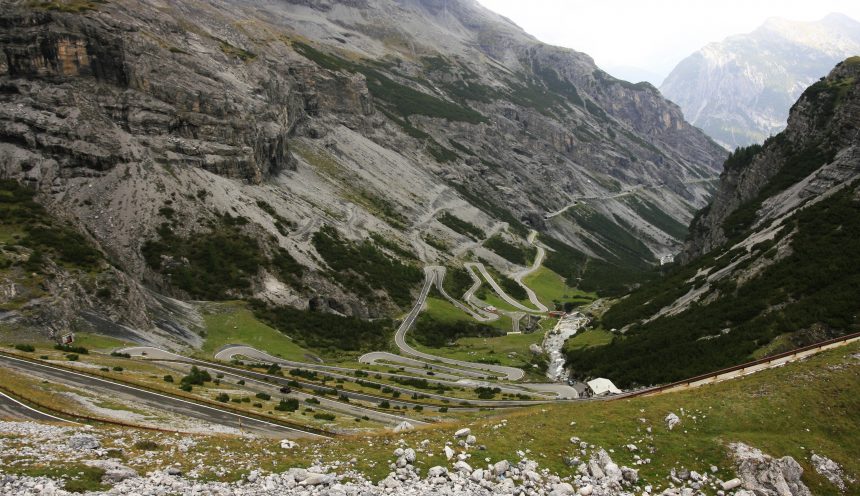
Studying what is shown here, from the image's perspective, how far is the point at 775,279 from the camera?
191ft

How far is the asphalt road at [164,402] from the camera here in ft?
106

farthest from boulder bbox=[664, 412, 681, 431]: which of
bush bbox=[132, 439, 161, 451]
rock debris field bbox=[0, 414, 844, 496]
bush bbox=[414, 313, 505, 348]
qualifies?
bush bbox=[414, 313, 505, 348]

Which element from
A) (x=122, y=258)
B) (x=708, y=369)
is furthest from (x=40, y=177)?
(x=708, y=369)

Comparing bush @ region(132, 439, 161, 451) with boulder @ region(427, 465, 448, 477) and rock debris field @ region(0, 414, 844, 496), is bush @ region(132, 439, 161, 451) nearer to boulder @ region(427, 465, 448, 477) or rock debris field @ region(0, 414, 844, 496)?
rock debris field @ region(0, 414, 844, 496)

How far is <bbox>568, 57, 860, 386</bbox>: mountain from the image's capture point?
47531mm

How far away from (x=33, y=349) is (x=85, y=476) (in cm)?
3451

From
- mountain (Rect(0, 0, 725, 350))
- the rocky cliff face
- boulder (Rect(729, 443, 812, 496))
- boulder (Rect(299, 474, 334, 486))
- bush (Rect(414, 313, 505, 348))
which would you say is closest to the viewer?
boulder (Rect(299, 474, 334, 486))

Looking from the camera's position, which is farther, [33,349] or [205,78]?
[205,78]

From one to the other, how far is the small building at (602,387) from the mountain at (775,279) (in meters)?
2.26

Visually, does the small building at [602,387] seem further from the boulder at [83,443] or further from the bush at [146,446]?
the boulder at [83,443]

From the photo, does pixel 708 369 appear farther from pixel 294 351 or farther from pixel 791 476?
pixel 294 351

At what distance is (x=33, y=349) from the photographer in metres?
44.6

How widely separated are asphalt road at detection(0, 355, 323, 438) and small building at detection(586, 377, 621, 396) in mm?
35239

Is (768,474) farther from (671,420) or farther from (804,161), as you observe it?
(804,161)
